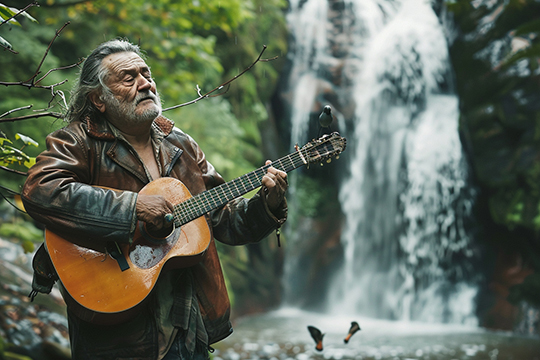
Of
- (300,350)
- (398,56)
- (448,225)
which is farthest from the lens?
(398,56)

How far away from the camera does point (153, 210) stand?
1975mm

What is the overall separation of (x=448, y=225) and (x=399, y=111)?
7.88ft

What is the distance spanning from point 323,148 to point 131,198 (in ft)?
2.70

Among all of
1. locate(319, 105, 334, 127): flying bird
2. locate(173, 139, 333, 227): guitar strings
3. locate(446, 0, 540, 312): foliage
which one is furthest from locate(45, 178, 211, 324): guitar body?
locate(446, 0, 540, 312): foliage

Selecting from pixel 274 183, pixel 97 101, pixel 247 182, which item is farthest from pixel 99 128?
pixel 274 183

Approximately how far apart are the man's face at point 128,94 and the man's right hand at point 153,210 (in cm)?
37

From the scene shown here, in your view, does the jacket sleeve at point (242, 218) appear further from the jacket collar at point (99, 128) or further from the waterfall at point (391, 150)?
the waterfall at point (391, 150)

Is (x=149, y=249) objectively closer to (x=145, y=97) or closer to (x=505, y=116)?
(x=145, y=97)

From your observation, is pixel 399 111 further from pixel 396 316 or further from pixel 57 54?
pixel 57 54

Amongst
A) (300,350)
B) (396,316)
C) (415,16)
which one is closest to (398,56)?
(415,16)

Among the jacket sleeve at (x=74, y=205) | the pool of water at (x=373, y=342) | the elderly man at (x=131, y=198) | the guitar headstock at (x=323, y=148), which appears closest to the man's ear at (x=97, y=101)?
the elderly man at (x=131, y=198)

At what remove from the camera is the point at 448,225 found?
971 centimetres

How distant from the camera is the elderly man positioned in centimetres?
193

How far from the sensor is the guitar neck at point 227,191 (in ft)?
7.04
